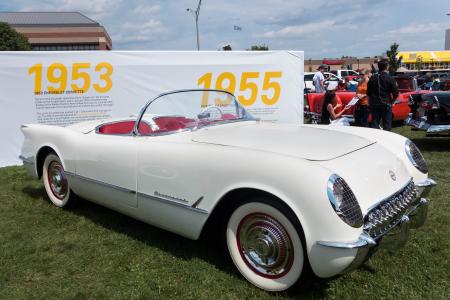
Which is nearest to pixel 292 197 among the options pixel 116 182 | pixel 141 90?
pixel 116 182

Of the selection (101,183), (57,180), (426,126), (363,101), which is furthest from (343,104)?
(101,183)

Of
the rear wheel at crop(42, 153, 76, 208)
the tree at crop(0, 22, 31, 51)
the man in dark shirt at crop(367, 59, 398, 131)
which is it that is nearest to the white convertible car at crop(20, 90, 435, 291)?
the rear wheel at crop(42, 153, 76, 208)

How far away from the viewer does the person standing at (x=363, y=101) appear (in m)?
8.06

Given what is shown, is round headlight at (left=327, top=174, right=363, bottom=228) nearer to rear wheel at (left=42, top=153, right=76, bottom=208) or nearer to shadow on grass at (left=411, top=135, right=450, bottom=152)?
rear wheel at (left=42, top=153, right=76, bottom=208)

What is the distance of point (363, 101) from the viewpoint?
8117 mm

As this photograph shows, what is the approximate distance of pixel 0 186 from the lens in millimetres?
5738

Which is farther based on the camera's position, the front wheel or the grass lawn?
the grass lawn

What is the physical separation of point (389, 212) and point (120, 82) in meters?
6.40

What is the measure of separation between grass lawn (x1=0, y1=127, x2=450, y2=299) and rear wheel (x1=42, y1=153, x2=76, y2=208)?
19 centimetres

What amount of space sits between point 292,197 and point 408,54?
59564 millimetres

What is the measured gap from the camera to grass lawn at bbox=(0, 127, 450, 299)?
270 cm

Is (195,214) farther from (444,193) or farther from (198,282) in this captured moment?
(444,193)

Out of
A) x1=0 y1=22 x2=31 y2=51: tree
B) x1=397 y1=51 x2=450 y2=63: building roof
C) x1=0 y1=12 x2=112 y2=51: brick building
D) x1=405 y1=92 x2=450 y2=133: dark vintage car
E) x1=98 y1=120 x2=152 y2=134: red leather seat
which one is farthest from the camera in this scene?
x1=0 y1=12 x2=112 y2=51: brick building

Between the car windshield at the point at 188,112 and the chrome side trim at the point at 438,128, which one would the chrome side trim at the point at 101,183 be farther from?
the chrome side trim at the point at 438,128
